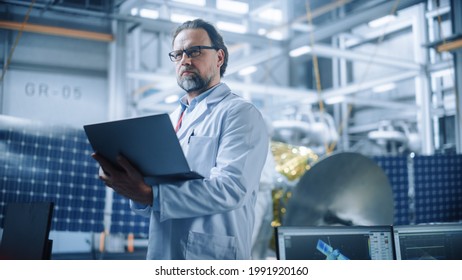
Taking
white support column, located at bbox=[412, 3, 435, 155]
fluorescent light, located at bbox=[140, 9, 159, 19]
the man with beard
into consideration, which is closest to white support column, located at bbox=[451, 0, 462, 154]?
white support column, located at bbox=[412, 3, 435, 155]

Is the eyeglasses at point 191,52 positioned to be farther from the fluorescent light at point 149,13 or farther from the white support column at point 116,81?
the fluorescent light at point 149,13

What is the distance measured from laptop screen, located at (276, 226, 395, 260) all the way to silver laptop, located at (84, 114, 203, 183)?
0.44 metres

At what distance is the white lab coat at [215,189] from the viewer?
1.29 metres

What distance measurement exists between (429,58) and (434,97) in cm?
81

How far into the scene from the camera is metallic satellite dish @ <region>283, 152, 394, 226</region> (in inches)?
81.3

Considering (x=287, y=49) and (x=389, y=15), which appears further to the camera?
(x=287, y=49)

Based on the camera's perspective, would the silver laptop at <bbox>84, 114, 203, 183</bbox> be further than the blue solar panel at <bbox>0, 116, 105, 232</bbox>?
No

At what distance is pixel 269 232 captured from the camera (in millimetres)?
3047

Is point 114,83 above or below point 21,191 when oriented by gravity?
above

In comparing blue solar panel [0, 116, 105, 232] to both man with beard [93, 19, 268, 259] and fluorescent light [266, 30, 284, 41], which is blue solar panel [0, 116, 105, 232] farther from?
fluorescent light [266, 30, 284, 41]

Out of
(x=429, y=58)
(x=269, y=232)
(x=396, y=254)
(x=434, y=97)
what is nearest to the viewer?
(x=396, y=254)

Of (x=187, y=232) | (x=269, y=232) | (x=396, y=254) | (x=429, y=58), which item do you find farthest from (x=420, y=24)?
(x=187, y=232)

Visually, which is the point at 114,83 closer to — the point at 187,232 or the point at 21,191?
the point at 21,191

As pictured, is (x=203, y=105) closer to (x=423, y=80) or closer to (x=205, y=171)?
(x=205, y=171)
